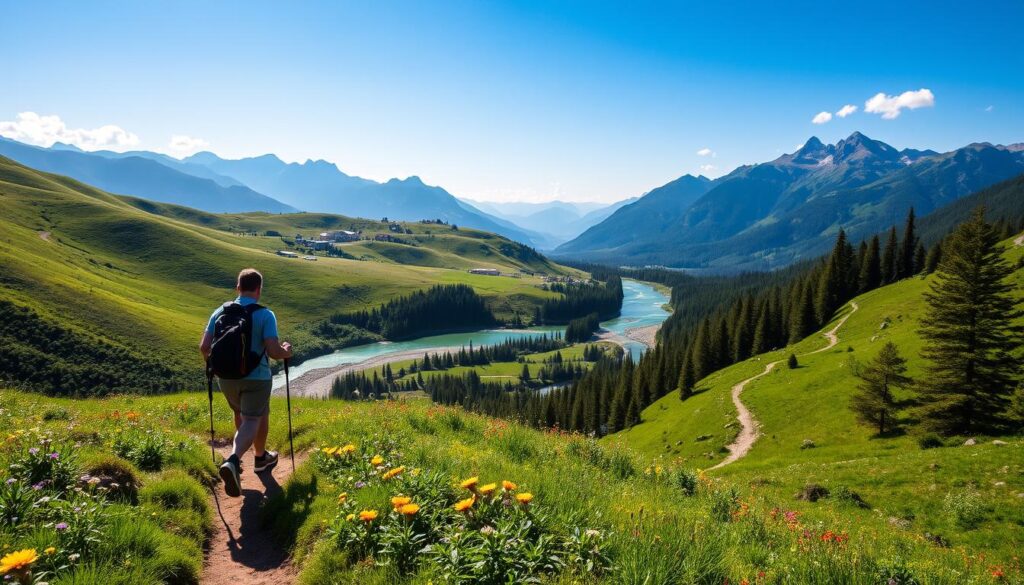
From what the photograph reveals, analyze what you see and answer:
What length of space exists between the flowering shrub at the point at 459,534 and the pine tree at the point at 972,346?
37388 mm

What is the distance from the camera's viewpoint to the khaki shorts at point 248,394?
8914 millimetres

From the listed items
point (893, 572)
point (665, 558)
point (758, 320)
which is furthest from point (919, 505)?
point (758, 320)

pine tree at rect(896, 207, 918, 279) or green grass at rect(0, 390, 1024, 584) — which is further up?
pine tree at rect(896, 207, 918, 279)

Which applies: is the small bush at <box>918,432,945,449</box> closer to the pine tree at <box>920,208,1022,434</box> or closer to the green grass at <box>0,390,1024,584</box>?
the pine tree at <box>920,208,1022,434</box>

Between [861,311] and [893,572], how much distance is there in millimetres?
86216

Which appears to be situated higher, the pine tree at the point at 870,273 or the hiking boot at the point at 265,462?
the pine tree at the point at 870,273

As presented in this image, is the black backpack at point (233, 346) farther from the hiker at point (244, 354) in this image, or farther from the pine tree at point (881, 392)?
the pine tree at point (881, 392)

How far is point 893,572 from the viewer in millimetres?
4570

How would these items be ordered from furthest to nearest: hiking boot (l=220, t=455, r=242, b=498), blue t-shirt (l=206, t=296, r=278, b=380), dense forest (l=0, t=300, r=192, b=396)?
dense forest (l=0, t=300, r=192, b=396) < blue t-shirt (l=206, t=296, r=278, b=380) < hiking boot (l=220, t=455, r=242, b=498)

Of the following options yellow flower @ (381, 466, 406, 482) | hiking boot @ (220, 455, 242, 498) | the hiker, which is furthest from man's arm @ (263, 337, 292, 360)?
yellow flower @ (381, 466, 406, 482)

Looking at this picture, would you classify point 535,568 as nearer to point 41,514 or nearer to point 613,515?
point 613,515

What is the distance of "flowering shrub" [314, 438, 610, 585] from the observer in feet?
14.8

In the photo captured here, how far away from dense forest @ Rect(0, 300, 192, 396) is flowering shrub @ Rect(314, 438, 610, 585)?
12927 cm

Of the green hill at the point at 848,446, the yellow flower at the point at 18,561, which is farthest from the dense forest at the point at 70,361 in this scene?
the yellow flower at the point at 18,561
